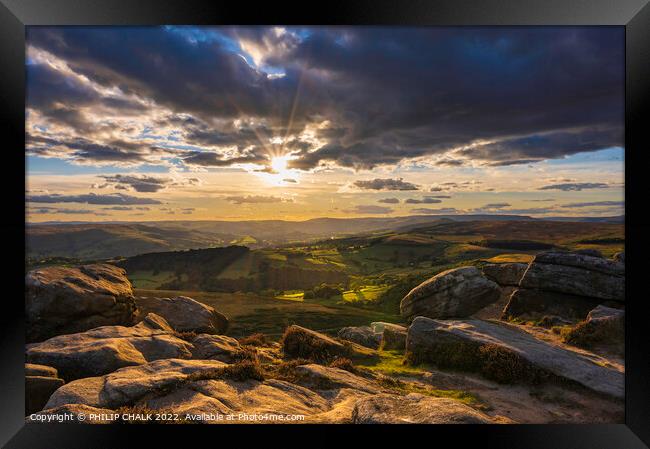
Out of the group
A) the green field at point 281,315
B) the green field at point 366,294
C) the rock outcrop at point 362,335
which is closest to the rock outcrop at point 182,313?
the green field at point 281,315

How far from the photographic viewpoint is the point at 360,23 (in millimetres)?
7922

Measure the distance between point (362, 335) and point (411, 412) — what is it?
6.59m

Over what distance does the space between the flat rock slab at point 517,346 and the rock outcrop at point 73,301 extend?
1220 cm

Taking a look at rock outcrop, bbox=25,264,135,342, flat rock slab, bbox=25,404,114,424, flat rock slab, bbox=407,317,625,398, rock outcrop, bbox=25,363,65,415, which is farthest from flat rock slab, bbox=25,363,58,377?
flat rock slab, bbox=407,317,625,398

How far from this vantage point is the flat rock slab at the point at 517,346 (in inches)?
333

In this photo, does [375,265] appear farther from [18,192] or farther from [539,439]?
[18,192]

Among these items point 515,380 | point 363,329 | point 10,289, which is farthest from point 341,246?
point 10,289

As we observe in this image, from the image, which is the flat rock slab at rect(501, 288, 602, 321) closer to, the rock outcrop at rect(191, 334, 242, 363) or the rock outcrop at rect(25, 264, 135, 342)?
the rock outcrop at rect(191, 334, 242, 363)

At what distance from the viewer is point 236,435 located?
7734mm

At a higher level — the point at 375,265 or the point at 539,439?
the point at 375,265

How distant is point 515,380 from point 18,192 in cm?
1631

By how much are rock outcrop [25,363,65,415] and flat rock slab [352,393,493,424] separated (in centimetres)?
864

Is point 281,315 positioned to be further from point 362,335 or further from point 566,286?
point 566,286

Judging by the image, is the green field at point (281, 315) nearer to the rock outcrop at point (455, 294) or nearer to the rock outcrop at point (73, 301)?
the rock outcrop at point (455, 294)
